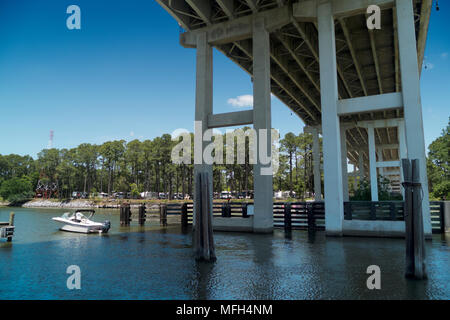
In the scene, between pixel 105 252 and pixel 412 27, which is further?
pixel 412 27

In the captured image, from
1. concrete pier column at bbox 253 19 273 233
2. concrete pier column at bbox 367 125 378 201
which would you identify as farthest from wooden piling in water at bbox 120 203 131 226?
concrete pier column at bbox 367 125 378 201

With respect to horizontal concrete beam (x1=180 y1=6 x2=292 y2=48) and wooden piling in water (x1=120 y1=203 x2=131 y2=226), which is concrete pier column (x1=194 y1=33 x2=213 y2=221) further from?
wooden piling in water (x1=120 y1=203 x2=131 y2=226)

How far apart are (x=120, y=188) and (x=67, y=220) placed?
75915 mm

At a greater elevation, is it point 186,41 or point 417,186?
point 186,41

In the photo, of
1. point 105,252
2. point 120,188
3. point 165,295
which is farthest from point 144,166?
point 165,295

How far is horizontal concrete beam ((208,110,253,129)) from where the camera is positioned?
57.4 feet

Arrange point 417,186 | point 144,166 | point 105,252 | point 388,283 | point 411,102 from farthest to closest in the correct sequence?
point 144,166 < point 411,102 < point 105,252 < point 417,186 < point 388,283

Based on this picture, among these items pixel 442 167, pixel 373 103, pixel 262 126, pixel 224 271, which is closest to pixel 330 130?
pixel 373 103

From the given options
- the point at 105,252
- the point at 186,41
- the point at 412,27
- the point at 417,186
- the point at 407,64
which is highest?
the point at 186,41

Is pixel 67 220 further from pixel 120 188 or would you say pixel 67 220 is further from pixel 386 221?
pixel 120 188

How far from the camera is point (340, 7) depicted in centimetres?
1513

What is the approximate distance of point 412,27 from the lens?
13.6 m

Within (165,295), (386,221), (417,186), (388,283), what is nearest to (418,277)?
(388,283)

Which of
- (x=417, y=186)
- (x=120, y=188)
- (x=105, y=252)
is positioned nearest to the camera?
(x=417, y=186)
